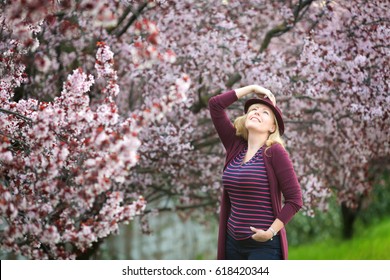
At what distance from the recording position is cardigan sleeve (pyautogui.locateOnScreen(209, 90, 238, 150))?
4.07 metres

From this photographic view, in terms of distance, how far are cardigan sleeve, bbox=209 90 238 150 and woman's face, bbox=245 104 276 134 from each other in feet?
0.63

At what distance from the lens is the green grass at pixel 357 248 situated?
959cm

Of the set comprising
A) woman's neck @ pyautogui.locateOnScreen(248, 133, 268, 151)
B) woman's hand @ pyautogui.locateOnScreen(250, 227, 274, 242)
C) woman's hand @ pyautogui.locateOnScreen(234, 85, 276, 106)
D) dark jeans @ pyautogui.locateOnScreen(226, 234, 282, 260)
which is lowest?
dark jeans @ pyautogui.locateOnScreen(226, 234, 282, 260)

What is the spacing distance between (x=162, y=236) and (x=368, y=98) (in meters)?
8.79

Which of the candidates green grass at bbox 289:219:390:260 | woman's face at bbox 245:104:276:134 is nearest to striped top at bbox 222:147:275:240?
woman's face at bbox 245:104:276:134

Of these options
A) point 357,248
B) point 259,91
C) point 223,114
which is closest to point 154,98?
point 223,114

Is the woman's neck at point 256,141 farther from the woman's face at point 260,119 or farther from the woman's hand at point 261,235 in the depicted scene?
the woman's hand at point 261,235

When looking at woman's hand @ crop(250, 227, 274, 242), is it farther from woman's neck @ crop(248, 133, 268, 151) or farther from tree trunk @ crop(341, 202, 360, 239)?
tree trunk @ crop(341, 202, 360, 239)

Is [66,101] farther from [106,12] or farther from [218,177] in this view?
[218,177]

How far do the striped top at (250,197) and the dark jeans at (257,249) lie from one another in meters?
0.05

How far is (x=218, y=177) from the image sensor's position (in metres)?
6.87

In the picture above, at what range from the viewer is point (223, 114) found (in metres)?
4.09

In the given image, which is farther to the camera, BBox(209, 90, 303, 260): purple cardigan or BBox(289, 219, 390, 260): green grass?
BBox(289, 219, 390, 260): green grass
